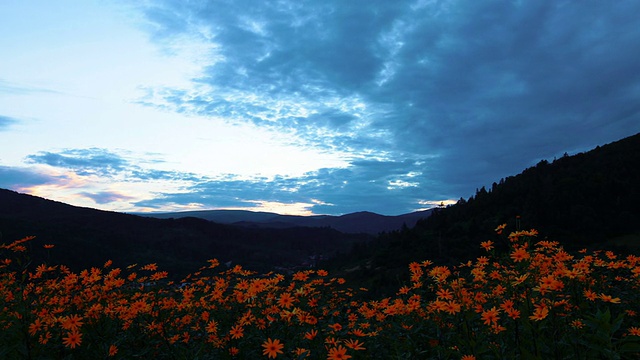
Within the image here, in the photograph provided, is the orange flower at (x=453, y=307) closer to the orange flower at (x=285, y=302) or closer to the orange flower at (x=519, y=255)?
the orange flower at (x=519, y=255)

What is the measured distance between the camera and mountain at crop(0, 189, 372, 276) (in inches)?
2581

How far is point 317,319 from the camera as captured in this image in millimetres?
5105

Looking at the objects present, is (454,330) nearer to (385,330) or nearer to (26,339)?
(385,330)

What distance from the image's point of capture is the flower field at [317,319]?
12.9 feet

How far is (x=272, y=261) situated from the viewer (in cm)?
9862

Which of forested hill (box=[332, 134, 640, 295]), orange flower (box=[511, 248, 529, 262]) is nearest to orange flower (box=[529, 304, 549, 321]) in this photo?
orange flower (box=[511, 248, 529, 262])

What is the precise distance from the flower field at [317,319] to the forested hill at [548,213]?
3161 cm

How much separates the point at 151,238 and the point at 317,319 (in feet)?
334

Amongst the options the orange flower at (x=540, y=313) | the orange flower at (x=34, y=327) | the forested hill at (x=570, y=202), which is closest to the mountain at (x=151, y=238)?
the forested hill at (x=570, y=202)

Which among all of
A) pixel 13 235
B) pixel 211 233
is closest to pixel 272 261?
pixel 211 233

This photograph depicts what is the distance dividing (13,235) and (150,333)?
235 ft

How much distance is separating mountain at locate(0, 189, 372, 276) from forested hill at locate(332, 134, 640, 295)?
36671mm

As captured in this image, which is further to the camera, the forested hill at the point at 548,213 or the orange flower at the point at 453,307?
the forested hill at the point at 548,213

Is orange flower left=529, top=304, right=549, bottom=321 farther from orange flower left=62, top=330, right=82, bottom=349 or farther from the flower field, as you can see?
orange flower left=62, top=330, right=82, bottom=349
